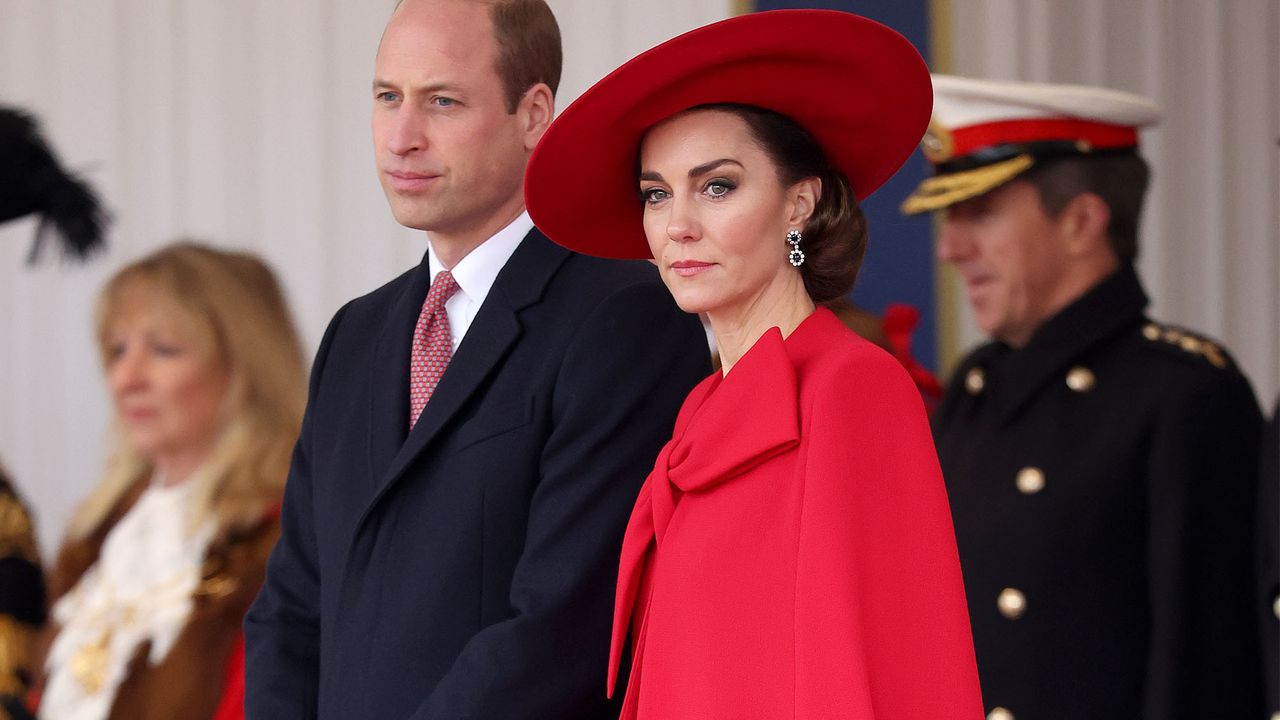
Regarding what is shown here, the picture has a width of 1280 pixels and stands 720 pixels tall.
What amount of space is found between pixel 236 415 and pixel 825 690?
2177mm

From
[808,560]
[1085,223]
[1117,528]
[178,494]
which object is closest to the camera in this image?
[808,560]

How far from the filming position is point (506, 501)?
6.65 ft

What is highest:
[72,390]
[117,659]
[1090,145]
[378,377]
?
[1090,145]

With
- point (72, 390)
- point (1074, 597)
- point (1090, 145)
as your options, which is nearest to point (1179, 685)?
point (1074, 597)

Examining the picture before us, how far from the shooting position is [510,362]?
210cm

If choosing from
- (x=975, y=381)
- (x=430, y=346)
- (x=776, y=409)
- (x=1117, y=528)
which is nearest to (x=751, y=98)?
(x=776, y=409)

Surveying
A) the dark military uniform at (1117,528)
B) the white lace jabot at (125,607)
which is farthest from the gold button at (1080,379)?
the white lace jabot at (125,607)

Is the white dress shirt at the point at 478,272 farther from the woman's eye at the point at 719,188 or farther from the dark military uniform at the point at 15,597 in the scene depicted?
the dark military uniform at the point at 15,597

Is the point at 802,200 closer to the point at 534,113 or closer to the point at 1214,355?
the point at 534,113

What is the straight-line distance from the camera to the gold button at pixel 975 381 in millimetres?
3346

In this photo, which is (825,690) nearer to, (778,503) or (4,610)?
(778,503)

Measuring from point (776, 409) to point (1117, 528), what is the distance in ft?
4.39

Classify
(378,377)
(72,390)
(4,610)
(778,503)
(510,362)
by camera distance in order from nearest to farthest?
(778,503) → (510,362) → (378,377) → (4,610) → (72,390)

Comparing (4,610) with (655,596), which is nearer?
(655,596)
